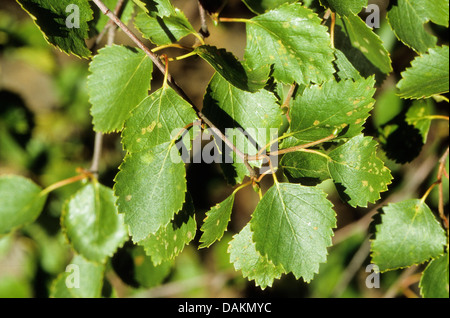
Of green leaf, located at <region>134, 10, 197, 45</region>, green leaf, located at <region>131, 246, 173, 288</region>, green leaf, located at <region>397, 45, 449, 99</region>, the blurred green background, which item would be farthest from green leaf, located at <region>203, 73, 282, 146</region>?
the blurred green background

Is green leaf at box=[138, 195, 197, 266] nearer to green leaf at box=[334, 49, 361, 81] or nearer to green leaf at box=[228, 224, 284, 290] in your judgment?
green leaf at box=[228, 224, 284, 290]

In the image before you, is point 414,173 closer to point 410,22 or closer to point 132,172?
point 410,22

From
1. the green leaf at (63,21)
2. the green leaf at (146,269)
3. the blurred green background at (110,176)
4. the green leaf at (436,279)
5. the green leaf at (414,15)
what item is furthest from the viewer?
the blurred green background at (110,176)

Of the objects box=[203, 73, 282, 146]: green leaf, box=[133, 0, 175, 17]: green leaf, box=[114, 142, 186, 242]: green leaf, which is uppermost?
box=[133, 0, 175, 17]: green leaf

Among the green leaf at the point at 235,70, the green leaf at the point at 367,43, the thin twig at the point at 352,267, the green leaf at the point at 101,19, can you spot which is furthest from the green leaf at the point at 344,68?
the thin twig at the point at 352,267

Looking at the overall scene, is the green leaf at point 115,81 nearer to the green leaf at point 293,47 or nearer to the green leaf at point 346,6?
the green leaf at point 293,47

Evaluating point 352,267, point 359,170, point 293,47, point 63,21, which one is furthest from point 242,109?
point 352,267

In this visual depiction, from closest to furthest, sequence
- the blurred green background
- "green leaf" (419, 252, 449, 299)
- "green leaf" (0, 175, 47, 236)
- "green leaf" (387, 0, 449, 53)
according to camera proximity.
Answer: "green leaf" (387, 0, 449, 53) → "green leaf" (419, 252, 449, 299) → "green leaf" (0, 175, 47, 236) → the blurred green background
